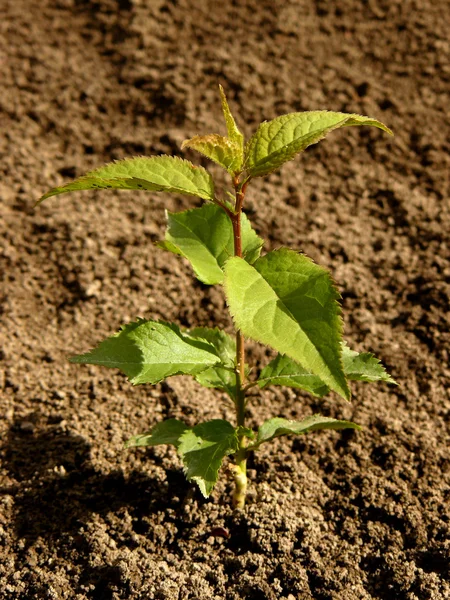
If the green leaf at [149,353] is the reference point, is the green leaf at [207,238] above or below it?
above

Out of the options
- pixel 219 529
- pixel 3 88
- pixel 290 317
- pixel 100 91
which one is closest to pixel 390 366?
pixel 219 529

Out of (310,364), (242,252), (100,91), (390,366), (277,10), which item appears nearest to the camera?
(310,364)

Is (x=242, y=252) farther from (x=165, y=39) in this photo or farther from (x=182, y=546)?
(x=165, y=39)

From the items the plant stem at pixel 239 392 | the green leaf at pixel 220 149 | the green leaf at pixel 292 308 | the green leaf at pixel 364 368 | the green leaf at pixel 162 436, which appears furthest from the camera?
the green leaf at pixel 162 436

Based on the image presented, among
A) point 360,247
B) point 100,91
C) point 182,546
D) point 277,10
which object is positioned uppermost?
point 277,10

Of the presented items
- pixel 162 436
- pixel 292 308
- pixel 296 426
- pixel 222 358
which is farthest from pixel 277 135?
pixel 162 436

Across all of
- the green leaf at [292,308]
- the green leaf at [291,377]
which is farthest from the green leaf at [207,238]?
the green leaf at [291,377]

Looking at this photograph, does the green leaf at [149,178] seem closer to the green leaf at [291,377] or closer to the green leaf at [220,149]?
the green leaf at [220,149]

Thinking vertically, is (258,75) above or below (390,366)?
above
